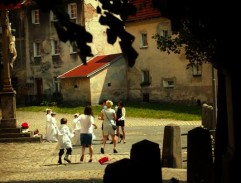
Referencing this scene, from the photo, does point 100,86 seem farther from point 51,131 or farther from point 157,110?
point 51,131

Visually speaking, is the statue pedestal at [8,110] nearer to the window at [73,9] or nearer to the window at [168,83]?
the window at [168,83]

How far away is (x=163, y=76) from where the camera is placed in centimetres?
4125

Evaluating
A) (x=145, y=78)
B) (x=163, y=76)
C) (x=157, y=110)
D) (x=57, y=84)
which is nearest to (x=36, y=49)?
(x=57, y=84)

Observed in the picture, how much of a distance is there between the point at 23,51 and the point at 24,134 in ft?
100

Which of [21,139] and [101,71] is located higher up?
[101,71]

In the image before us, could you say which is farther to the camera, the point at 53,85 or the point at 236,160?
the point at 53,85

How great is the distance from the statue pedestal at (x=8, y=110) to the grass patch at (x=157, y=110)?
1186cm

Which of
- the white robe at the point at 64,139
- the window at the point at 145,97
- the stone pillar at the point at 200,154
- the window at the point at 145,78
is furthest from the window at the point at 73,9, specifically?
the stone pillar at the point at 200,154

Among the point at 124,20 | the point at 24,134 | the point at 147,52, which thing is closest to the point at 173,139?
the point at 124,20

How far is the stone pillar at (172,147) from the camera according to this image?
1247cm

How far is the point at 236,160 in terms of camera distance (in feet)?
22.0

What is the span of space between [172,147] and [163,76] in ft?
94.9

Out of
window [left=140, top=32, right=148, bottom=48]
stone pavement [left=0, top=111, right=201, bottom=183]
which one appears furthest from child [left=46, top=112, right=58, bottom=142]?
window [left=140, top=32, right=148, bottom=48]

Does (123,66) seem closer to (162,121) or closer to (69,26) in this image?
(162,121)
